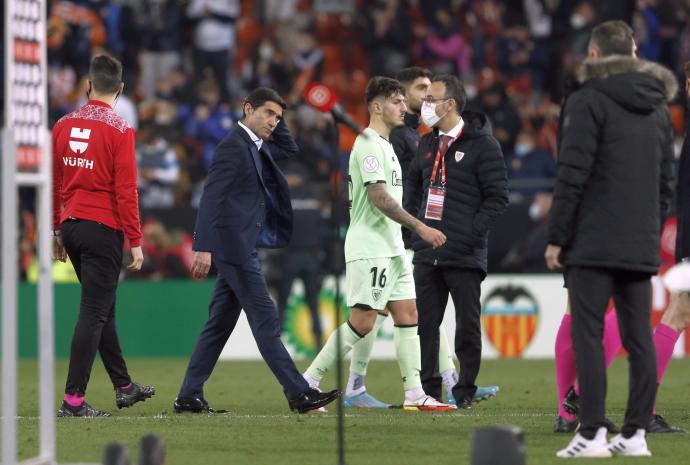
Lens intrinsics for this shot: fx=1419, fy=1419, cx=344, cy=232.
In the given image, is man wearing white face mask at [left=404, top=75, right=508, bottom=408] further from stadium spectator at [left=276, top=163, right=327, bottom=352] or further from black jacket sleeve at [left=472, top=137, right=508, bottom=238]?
stadium spectator at [left=276, top=163, right=327, bottom=352]

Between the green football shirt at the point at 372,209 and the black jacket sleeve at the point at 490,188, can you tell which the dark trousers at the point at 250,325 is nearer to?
the green football shirt at the point at 372,209

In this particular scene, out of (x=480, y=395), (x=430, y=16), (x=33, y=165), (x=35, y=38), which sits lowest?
(x=480, y=395)

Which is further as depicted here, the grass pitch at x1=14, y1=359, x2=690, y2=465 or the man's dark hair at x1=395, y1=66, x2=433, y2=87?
the man's dark hair at x1=395, y1=66, x2=433, y2=87

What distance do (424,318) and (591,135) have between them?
360 cm

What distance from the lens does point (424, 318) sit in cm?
1044

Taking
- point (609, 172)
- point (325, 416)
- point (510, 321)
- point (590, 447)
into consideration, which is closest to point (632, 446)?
point (590, 447)

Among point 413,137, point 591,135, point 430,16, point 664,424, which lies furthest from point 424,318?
point 430,16

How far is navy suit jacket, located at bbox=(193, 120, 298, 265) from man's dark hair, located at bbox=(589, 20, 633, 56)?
3.06 m

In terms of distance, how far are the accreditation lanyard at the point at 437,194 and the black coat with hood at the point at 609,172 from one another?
3003 millimetres

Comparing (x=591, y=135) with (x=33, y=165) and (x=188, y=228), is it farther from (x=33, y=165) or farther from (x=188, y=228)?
(x=188, y=228)

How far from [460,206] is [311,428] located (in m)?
2.27

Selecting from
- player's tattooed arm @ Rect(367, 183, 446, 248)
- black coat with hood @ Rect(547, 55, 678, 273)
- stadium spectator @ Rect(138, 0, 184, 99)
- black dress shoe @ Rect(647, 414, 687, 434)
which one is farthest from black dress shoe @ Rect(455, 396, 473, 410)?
stadium spectator @ Rect(138, 0, 184, 99)

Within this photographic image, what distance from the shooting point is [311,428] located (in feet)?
28.5

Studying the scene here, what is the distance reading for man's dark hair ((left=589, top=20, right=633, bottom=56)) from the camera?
7.29 m
